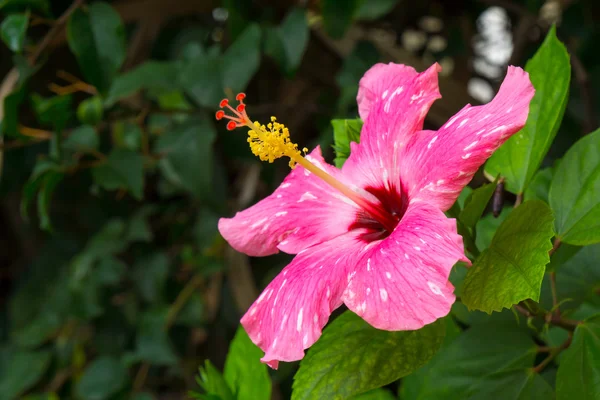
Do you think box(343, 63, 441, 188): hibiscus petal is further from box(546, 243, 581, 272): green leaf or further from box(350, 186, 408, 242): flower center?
box(546, 243, 581, 272): green leaf

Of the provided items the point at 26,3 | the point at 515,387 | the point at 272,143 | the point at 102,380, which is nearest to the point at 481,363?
the point at 515,387

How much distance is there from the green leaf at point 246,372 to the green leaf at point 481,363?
0.15 m

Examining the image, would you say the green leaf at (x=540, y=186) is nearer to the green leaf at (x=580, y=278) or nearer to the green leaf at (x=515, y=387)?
the green leaf at (x=580, y=278)

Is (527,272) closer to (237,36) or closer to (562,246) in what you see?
(562,246)

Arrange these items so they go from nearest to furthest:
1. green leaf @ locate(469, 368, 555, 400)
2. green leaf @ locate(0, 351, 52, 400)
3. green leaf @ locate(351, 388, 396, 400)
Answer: green leaf @ locate(469, 368, 555, 400), green leaf @ locate(351, 388, 396, 400), green leaf @ locate(0, 351, 52, 400)

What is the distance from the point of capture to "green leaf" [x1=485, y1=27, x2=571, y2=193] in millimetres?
491

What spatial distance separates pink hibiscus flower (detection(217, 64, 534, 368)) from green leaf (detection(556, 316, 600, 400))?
14cm

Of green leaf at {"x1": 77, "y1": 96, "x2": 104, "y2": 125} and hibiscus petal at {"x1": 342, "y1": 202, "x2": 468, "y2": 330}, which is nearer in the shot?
hibiscus petal at {"x1": 342, "y1": 202, "x2": 468, "y2": 330}

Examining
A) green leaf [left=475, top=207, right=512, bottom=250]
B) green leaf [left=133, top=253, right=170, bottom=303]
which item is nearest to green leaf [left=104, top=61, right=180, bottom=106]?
green leaf [left=133, top=253, right=170, bottom=303]

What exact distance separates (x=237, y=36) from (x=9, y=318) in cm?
112

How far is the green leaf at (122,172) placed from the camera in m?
1.07

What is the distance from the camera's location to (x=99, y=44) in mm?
990

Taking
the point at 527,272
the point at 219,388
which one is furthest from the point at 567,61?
the point at 219,388

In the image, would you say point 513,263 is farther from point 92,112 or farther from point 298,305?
point 92,112
